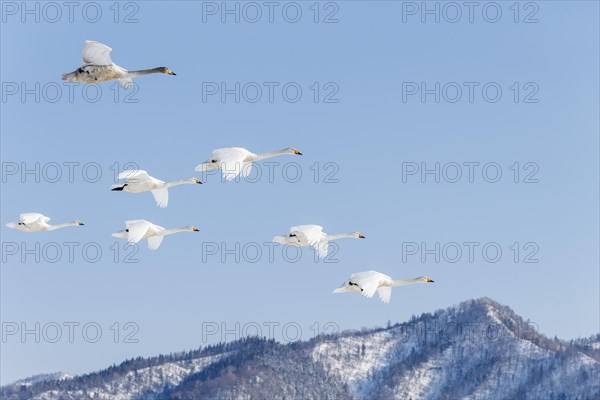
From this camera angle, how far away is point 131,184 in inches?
2896

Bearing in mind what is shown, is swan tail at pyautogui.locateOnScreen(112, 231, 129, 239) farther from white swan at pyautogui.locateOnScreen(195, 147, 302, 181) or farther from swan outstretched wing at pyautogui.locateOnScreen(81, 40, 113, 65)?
swan outstretched wing at pyautogui.locateOnScreen(81, 40, 113, 65)

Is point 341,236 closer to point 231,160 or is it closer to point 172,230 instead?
point 172,230

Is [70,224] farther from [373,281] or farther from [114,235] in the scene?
[373,281]

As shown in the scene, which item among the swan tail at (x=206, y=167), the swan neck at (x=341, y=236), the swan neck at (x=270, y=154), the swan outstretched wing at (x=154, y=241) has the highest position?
Result: the swan neck at (x=270, y=154)

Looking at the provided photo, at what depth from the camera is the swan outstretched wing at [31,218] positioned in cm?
8400

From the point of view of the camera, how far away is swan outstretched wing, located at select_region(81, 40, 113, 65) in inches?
2532

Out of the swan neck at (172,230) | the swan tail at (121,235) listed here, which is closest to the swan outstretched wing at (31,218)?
the swan neck at (172,230)

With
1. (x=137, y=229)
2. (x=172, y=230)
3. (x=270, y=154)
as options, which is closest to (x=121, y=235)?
(x=137, y=229)

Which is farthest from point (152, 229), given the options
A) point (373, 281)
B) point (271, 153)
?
point (373, 281)

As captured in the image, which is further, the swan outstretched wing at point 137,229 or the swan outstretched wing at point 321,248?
the swan outstretched wing at point 321,248

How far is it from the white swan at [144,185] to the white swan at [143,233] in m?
1.99

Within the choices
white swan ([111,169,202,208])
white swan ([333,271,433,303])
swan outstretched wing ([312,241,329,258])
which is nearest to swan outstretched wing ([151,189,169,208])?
white swan ([111,169,202,208])

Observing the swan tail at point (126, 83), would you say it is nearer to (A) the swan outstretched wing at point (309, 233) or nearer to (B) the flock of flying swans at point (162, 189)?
(B) the flock of flying swans at point (162, 189)

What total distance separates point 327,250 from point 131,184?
11585mm
